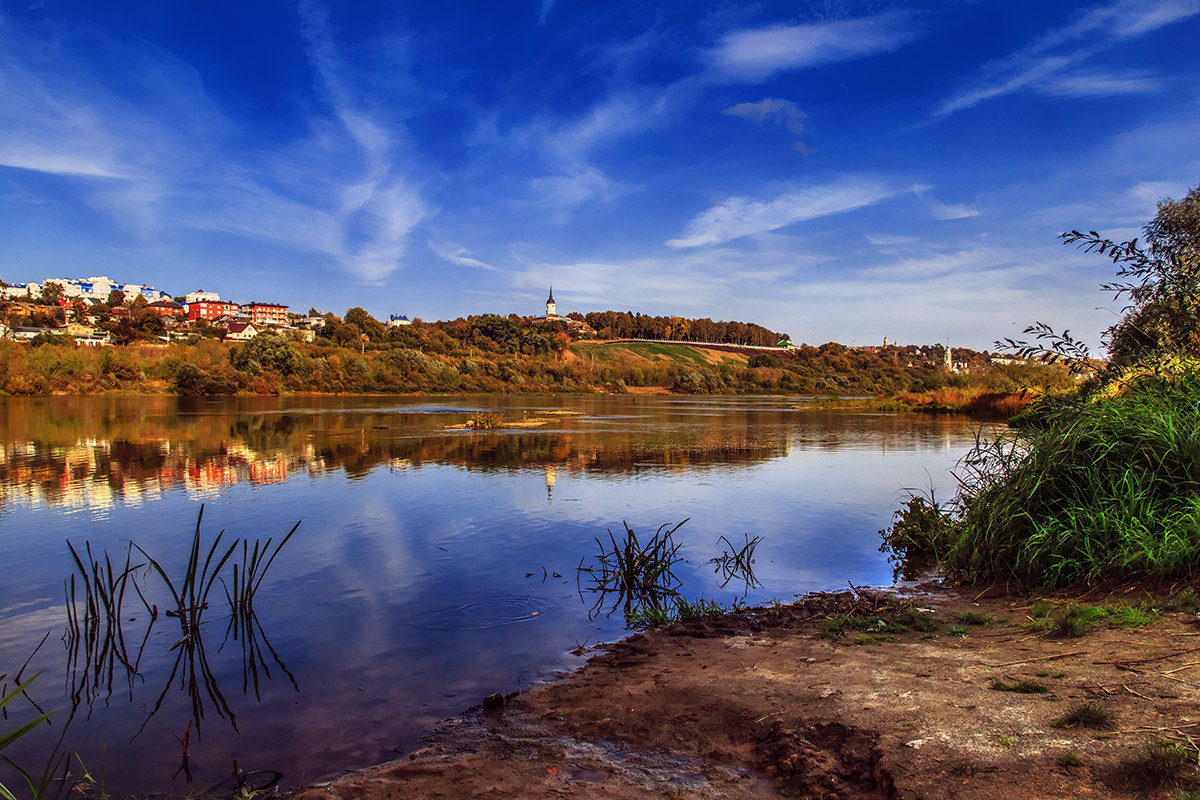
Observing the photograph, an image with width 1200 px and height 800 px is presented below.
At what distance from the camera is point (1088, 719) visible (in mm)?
3922

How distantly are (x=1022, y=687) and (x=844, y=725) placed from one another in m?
1.30

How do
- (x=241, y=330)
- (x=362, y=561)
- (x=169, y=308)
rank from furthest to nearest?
(x=169, y=308) → (x=241, y=330) → (x=362, y=561)

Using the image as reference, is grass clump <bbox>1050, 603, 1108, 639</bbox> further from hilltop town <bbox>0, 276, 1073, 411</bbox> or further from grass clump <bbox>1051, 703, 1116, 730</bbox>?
→ hilltop town <bbox>0, 276, 1073, 411</bbox>

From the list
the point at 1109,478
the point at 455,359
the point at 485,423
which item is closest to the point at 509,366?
the point at 455,359

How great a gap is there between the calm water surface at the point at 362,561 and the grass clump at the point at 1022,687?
11.9 ft

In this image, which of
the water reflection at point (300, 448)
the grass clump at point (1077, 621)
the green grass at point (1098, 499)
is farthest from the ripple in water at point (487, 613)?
the water reflection at point (300, 448)

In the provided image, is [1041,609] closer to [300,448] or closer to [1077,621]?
[1077,621]

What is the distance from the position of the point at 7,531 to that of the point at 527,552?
9.34 metres

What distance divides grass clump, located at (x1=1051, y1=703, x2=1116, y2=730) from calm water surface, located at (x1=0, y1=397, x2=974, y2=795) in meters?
4.00

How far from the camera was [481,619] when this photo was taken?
7871mm

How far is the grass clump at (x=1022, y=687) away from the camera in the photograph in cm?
454

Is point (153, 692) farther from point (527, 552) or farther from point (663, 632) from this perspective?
point (527, 552)

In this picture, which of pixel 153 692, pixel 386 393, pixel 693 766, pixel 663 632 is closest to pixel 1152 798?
pixel 693 766

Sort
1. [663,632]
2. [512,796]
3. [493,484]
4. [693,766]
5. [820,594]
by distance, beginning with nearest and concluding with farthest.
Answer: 1. [512,796]
2. [693,766]
3. [663,632]
4. [820,594]
5. [493,484]
